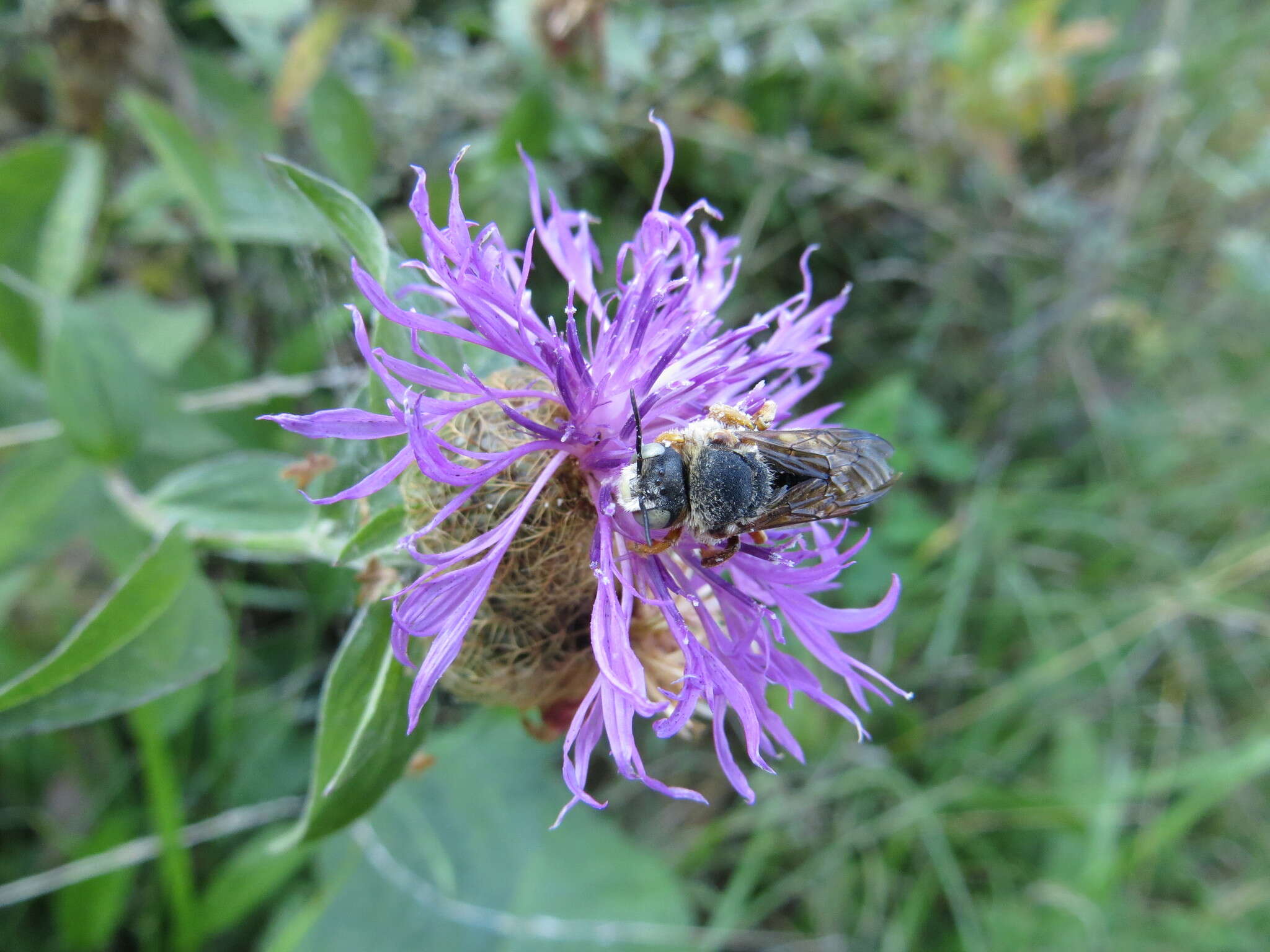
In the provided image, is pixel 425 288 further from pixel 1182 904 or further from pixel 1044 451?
pixel 1182 904

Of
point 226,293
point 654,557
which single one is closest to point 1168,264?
point 654,557

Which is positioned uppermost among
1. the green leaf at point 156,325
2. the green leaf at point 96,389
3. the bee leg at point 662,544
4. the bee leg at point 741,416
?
the bee leg at point 741,416

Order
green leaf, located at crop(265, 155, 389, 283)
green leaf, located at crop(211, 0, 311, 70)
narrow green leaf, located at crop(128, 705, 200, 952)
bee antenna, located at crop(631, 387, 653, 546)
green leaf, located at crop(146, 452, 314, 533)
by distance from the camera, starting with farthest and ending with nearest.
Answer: green leaf, located at crop(211, 0, 311, 70) → narrow green leaf, located at crop(128, 705, 200, 952) → green leaf, located at crop(146, 452, 314, 533) → green leaf, located at crop(265, 155, 389, 283) → bee antenna, located at crop(631, 387, 653, 546)

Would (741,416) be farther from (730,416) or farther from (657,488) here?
(657,488)

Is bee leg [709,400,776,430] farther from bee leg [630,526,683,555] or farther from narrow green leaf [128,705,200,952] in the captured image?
narrow green leaf [128,705,200,952]

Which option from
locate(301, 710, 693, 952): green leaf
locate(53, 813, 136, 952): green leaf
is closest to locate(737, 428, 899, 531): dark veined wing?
locate(301, 710, 693, 952): green leaf

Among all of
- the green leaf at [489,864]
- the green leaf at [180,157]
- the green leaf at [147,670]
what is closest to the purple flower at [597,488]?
the green leaf at [147,670]

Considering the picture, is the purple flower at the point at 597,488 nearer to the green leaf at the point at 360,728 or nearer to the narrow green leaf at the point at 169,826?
the green leaf at the point at 360,728
